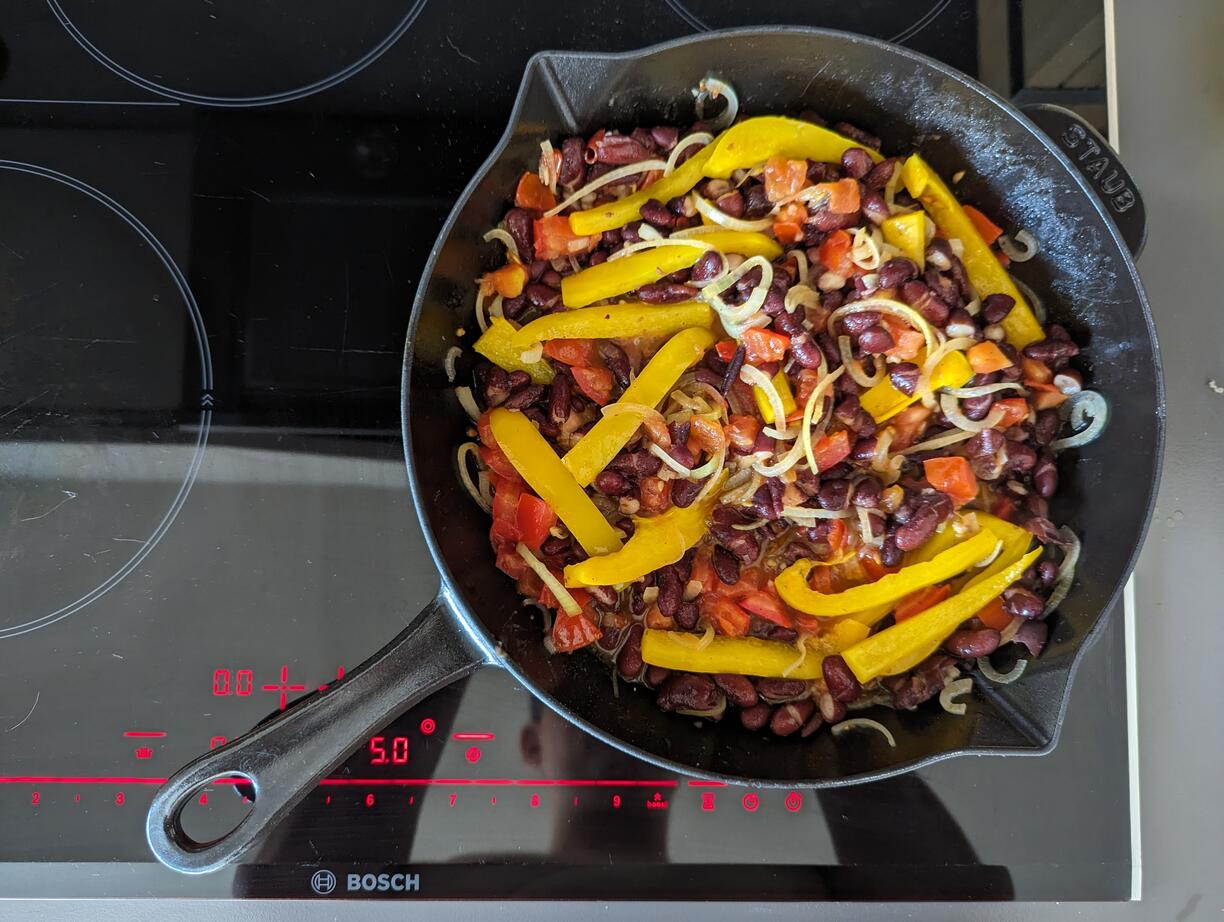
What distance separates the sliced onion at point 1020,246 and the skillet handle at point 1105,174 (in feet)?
0.48

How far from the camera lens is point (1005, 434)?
1.74 meters

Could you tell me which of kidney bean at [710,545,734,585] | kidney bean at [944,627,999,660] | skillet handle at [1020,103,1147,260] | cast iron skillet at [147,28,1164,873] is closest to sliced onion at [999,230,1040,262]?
cast iron skillet at [147,28,1164,873]

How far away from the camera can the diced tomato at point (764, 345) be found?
1.65 m

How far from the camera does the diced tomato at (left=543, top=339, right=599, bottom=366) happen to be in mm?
1662

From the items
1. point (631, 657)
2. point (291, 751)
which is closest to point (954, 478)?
point (631, 657)

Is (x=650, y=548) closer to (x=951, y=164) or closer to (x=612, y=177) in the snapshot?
(x=612, y=177)

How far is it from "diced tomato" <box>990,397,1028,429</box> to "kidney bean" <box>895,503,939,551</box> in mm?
244

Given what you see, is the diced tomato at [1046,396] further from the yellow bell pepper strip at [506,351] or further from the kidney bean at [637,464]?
the yellow bell pepper strip at [506,351]

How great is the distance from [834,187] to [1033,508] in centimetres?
78

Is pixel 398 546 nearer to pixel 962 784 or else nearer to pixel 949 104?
pixel 962 784

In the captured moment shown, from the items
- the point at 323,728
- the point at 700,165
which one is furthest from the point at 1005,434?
the point at 323,728

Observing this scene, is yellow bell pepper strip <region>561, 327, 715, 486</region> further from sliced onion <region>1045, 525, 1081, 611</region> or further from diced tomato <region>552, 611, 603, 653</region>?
sliced onion <region>1045, 525, 1081, 611</region>

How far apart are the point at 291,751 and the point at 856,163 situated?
1.50 meters

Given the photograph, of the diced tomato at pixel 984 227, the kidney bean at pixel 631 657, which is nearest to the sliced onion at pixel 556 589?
the kidney bean at pixel 631 657
